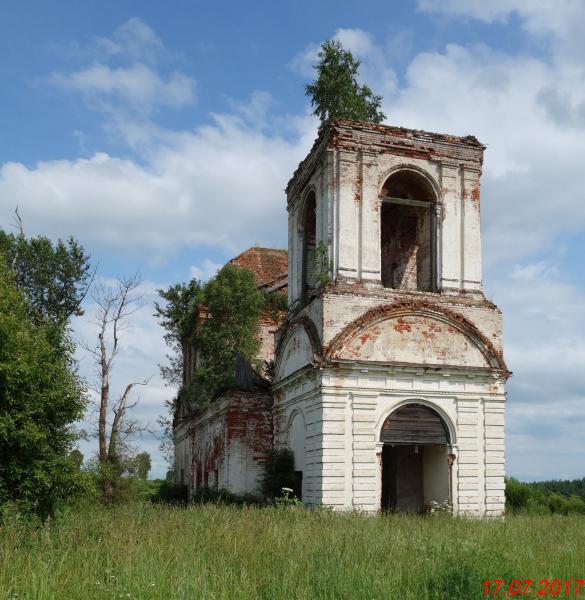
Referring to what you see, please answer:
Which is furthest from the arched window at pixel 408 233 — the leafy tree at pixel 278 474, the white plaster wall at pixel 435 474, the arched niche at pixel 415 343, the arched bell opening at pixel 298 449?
the leafy tree at pixel 278 474

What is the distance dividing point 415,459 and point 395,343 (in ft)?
11.3

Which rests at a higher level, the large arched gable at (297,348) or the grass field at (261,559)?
the large arched gable at (297,348)

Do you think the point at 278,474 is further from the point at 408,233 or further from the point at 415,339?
the point at 408,233

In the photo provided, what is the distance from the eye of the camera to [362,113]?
24.3m

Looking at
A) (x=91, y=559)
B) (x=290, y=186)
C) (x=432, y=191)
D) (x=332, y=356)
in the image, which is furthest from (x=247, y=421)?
(x=91, y=559)

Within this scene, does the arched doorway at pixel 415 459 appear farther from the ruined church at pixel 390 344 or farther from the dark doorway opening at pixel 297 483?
the dark doorway opening at pixel 297 483

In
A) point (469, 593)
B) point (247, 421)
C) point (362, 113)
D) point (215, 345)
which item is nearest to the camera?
point (469, 593)

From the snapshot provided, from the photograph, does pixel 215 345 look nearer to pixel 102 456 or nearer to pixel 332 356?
pixel 102 456

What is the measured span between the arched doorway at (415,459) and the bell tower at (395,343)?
28 millimetres

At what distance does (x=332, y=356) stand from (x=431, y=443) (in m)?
2.67

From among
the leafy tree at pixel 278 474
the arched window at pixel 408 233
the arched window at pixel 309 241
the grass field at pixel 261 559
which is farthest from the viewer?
the arched window at pixel 309 241

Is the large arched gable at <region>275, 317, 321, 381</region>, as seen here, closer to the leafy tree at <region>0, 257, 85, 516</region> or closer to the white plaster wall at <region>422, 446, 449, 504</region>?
the white plaster wall at <region>422, 446, 449, 504</region>

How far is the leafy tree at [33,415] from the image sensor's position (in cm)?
1062

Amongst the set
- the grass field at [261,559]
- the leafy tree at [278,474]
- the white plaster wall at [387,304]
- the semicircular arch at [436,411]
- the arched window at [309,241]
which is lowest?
the grass field at [261,559]
